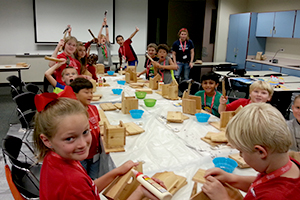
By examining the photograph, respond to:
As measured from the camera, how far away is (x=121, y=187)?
1.12 meters

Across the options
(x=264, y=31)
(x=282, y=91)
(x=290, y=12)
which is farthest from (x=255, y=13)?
(x=282, y=91)

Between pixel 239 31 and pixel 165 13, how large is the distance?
264cm

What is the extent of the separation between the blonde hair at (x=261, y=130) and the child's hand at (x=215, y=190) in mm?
242

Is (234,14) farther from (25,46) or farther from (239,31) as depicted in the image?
(25,46)

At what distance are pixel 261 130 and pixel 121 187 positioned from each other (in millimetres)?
654

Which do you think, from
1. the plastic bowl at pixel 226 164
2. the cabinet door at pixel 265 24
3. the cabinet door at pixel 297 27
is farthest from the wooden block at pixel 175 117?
the cabinet door at pixel 265 24

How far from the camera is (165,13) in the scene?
28.0 ft

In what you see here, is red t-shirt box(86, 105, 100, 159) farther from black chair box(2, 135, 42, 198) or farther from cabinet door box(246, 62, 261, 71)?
cabinet door box(246, 62, 261, 71)

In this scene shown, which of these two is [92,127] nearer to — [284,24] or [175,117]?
[175,117]

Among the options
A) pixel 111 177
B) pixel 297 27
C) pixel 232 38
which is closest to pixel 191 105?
pixel 111 177

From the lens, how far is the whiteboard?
6.82 m

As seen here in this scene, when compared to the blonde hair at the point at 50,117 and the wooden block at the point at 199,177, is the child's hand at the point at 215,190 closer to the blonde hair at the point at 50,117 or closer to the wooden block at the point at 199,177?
the wooden block at the point at 199,177

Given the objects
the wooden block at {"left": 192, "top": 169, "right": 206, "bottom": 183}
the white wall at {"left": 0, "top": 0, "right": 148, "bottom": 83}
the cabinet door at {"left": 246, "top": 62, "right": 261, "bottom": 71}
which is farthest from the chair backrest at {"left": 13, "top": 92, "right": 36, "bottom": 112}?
the cabinet door at {"left": 246, "top": 62, "right": 261, "bottom": 71}

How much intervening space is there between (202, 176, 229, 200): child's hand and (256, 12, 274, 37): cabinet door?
6.56 m
